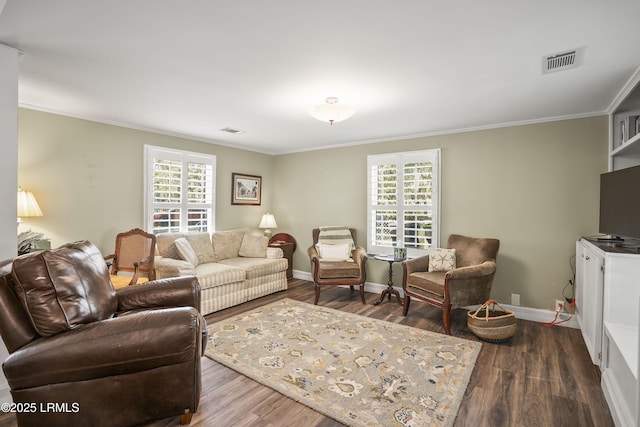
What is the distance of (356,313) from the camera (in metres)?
3.85

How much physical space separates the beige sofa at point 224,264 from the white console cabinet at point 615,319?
11.8 feet

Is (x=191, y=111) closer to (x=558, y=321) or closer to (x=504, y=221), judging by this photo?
(x=504, y=221)

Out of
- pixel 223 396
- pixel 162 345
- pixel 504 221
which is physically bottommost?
pixel 223 396

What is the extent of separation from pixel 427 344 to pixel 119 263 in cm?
353

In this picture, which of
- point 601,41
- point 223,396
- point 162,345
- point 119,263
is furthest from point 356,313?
point 601,41

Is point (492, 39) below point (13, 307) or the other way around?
the other way around

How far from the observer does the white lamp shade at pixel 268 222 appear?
554 centimetres

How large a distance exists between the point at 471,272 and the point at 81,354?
3.28 metres

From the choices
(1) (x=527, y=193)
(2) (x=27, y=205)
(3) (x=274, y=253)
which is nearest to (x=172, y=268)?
(2) (x=27, y=205)

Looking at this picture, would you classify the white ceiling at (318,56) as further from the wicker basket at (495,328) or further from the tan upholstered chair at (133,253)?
the wicker basket at (495,328)

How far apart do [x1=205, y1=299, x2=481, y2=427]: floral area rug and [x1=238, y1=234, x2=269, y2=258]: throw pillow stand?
1.28 metres

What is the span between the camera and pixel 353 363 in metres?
2.60

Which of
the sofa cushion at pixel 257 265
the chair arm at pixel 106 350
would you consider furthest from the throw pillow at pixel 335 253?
the chair arm at pixel 106 350

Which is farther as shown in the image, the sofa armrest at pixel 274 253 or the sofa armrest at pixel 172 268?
the sofa armrest at pixel 274 253
